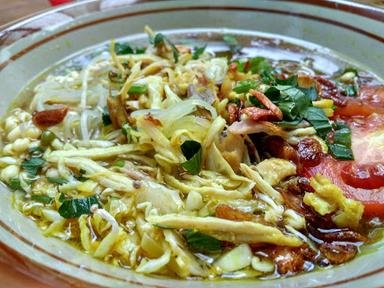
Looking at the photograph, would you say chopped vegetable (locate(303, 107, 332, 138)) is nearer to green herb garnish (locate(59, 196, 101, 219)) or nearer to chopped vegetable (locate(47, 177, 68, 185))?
green herb garnish (locate(59, 196, 101, 219))

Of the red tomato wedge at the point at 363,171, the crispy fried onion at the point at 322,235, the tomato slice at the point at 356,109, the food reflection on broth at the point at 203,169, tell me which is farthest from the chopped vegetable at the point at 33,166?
the tomato slice at the point at 356,109

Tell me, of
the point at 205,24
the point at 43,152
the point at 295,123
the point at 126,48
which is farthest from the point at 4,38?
the point at 295,123

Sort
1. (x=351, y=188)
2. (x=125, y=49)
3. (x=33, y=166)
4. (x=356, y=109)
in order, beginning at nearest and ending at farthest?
(x=351, y=188)
(x=33, y=166)
(x=356, y=109)
(x=125, y=49)

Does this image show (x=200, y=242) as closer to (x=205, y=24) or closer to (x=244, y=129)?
(x=244, y=129)

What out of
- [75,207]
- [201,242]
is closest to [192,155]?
[201,242]

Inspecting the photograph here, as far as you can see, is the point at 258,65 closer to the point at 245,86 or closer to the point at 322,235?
the point at 245,86

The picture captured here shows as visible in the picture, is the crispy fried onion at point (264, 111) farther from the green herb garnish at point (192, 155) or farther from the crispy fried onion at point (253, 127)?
the green herb garnish at point (192, 155)
